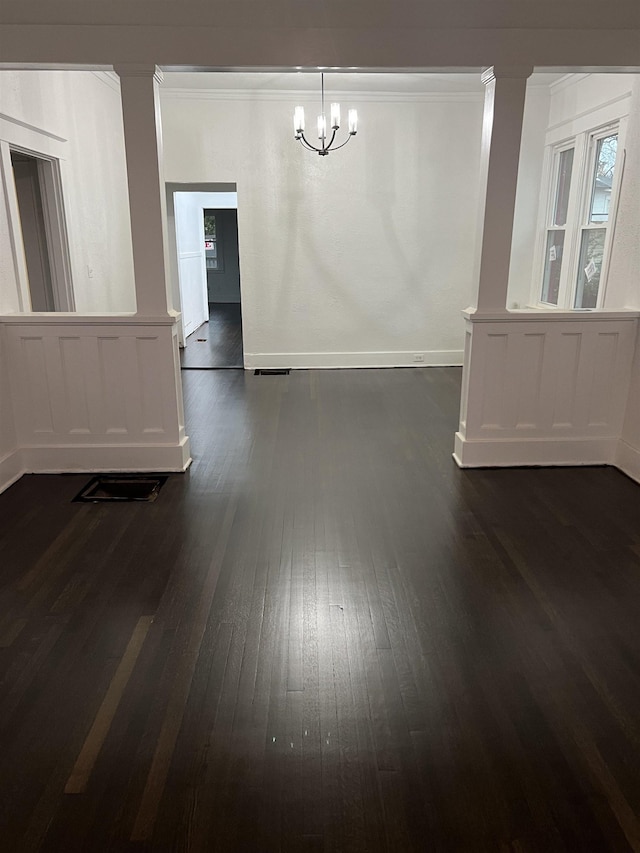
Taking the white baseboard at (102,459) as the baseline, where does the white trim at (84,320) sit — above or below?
above

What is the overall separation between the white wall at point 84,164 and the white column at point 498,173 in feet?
9.57

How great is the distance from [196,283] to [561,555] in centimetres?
822

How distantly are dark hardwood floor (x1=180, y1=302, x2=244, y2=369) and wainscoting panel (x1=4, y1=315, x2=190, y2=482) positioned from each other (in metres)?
3.25

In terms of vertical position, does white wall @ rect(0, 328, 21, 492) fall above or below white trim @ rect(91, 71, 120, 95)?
below

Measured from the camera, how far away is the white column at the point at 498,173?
3.32 m

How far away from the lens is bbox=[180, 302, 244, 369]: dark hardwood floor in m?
7.23

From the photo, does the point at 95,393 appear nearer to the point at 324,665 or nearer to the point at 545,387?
the point at 324,665

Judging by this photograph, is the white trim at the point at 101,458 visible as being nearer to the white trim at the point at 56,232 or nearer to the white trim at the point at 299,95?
the white trim at the point at 56,232

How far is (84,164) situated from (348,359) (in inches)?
133

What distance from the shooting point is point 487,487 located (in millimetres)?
3604

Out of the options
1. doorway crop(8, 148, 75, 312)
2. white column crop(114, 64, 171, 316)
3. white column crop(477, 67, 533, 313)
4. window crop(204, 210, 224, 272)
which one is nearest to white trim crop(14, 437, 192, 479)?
white column crop(114, 64, 171, 316)

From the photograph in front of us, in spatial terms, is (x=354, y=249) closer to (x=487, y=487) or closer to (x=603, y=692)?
(x=487, y=487)

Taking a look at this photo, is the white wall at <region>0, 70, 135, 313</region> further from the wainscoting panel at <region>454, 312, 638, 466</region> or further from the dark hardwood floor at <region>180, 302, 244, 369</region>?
the wainscoting panel at <region>454, 312, 638, 466</region>

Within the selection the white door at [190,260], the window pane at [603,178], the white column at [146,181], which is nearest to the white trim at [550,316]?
the window pane at [603,178]
